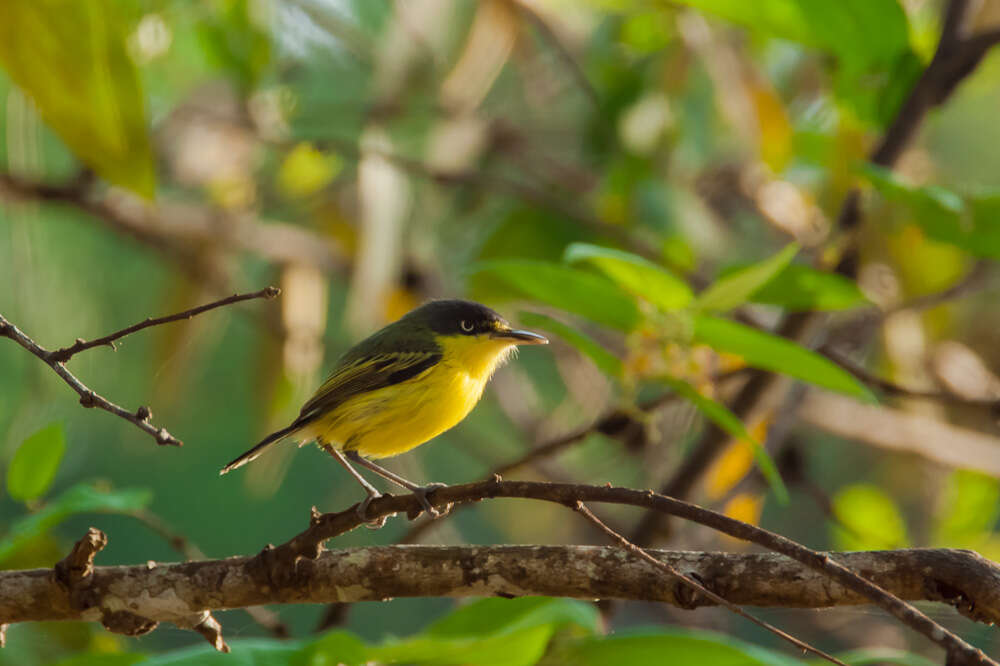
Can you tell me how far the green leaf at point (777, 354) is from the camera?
1793mm

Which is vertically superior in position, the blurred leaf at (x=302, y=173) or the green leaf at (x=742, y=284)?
the blurred leaf at (x=302, y=173)

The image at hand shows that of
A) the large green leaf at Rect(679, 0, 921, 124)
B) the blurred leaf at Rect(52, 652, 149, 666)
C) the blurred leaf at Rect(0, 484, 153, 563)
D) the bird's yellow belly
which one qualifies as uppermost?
the large green leaf at Rect(679, 0, 921, 124)

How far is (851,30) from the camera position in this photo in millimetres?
2285

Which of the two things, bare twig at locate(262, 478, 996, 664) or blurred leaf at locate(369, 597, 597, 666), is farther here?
blurred leaf at locate(369, 597, 597, 666)

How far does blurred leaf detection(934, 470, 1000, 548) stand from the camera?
3.39 meters

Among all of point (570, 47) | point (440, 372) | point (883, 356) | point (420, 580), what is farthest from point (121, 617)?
point (883, 356)

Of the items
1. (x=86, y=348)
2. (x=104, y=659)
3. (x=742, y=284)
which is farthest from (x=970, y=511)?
(x=86, y=348)

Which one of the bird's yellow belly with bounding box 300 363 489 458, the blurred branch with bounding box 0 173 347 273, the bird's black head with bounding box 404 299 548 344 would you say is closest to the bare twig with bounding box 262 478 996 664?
the bird's yellow belly with bounding box 300 363 489 458

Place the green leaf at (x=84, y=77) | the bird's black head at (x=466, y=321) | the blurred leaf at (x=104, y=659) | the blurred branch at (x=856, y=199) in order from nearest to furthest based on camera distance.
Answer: the blurred leaf at (x=104, y=659) → the green leaf at (x=84, y=77) → the blurred branch at (x=856, y=199) → the bird's black head at (x=466, y=321)

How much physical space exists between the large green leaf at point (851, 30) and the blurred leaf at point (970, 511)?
1.53 metres

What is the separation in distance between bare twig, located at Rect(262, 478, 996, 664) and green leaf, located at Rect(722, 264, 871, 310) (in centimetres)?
86

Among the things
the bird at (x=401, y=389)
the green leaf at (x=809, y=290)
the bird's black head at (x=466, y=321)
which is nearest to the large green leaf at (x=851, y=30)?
the green leaf at (x=809, y=290)

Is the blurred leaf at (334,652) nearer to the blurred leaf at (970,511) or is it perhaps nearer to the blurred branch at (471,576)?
the blurred branch at (471,576)

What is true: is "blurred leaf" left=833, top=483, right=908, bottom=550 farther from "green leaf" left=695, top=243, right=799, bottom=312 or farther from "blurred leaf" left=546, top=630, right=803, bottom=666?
"blurred leaf" left=546, top=630, right=803, bottom=666
